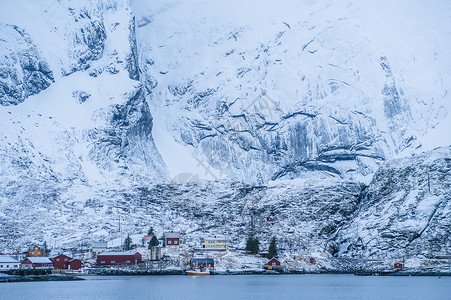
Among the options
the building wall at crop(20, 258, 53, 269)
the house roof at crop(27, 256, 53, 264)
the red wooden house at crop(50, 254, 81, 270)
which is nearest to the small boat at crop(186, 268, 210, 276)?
the red wooden house at crop(50, 254, 81, 270)

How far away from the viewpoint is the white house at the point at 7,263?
133 meters

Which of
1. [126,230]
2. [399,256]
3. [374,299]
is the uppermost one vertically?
[126,230]

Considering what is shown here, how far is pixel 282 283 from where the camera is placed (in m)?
116

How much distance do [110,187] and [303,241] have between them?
6448 centimetres

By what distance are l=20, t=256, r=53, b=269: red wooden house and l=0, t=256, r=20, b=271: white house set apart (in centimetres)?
138

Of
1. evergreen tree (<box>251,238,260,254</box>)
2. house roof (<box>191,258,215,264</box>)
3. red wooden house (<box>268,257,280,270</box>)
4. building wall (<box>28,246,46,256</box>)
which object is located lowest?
red wooden house (<box>268,257,280,270</box>)

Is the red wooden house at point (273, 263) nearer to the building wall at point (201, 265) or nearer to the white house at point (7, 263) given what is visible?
Result: the building wall at point (201, 265)

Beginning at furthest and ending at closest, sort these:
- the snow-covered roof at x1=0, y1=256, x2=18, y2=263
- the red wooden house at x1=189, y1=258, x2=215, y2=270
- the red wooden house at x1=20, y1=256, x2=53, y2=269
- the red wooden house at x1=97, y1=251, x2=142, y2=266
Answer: the red wooden house at x1=97, y1=251, x2=142, y2=266, the red wooden house at x1=189, y1=258, x2=215, y2=270, the red wooden house at x1=20, y1=256, x2=53, y2=269, the snow-covered roof at x1=0, y1=256, x2=18, y2=263

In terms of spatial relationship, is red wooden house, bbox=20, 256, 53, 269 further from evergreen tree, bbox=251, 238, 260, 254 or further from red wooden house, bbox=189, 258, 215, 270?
evergreen tree, bbox=251, 238, 260, 254

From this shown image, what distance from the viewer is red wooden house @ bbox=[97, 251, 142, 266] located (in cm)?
14188

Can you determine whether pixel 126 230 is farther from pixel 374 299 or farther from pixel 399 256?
pixel 374 299

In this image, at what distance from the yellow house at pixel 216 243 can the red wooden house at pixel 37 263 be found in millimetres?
34783

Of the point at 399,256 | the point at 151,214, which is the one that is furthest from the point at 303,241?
the point at 151,214

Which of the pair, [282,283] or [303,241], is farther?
[303,241]
